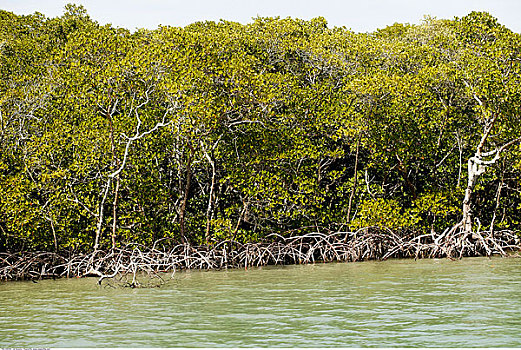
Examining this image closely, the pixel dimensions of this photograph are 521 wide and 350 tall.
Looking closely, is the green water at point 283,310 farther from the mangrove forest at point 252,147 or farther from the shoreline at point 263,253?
the mangrove forest at point 252,147

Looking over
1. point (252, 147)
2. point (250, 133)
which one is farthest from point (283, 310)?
Answer: point (250, 133)

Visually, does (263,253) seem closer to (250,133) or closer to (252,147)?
(252,147)

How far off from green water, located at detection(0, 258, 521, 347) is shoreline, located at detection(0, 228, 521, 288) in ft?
2.11

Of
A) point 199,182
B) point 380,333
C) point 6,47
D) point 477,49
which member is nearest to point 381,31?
point 477,49

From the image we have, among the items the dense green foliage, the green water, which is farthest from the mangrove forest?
the green water

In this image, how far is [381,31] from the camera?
91.3 ft

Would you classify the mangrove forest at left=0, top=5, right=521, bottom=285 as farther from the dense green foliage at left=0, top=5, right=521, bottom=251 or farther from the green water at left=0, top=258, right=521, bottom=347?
the green water at left=0, top=258, right=521, bottom=347

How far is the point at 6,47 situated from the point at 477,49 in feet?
39.5

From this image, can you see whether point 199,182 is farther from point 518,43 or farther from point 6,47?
point 518,43

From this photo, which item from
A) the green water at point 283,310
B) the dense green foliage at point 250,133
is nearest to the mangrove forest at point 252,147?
the dense green foliage at point 250,133

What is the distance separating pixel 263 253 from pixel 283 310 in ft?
21.2

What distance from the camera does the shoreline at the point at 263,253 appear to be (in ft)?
Result: 51.6

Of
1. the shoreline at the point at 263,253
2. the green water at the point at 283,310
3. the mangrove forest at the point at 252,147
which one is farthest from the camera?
the mangrove forest at the point at 252,147

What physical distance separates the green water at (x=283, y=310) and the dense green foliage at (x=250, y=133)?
2.51 m
